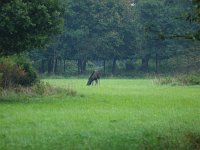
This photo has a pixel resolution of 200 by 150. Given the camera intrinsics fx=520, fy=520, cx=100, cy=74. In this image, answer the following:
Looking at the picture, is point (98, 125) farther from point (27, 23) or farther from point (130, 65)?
point (130, 65)

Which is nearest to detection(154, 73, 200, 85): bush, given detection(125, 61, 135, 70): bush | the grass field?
the grass field

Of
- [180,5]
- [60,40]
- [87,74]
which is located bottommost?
[87,74]

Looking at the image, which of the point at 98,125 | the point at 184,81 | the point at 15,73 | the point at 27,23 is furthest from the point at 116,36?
the point at 98,125

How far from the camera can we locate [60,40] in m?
81.8

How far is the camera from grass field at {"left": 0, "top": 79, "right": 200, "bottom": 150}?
1310 centimetres

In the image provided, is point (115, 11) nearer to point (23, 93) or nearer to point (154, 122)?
point (23, 93)

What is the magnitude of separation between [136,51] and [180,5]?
1013cm

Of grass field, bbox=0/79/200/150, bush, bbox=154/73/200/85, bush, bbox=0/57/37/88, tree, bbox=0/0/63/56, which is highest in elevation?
tree, bbox=0/0/63/56

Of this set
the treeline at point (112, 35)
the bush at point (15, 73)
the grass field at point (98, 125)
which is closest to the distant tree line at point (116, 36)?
the treeline at point (112, 35)

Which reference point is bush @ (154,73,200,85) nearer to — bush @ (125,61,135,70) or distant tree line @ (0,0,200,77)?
distant tree line @ (0,0,200,77)

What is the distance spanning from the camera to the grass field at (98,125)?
13.1 meters

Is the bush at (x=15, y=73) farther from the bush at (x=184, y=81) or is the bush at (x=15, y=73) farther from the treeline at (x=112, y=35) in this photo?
the treeline at (x=112, y=35)

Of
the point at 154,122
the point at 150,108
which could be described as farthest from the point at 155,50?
the point at 154,122

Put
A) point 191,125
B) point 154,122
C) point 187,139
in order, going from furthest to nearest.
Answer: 1. point 154,122
2. point 191,125
3. point 187,139
